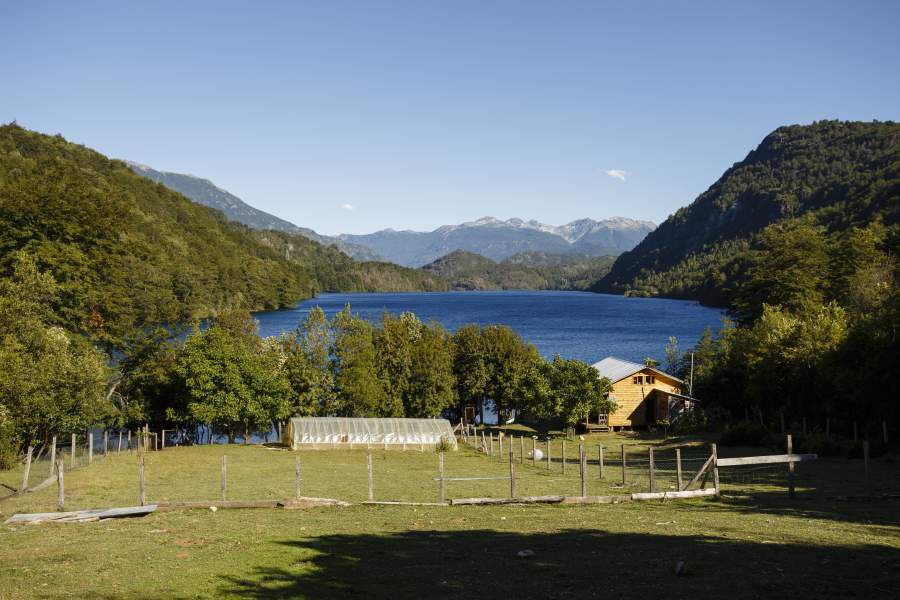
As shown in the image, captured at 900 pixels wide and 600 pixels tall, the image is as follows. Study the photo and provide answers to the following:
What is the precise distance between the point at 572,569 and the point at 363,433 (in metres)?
39.1

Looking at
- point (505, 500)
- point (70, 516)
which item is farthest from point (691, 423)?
point (70, 516)

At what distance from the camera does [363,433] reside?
5150cm

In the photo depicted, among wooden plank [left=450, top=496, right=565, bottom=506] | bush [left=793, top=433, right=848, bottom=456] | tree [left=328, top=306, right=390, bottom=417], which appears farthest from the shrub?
wooden plank [left=450, top=496, right=565, bottom=506]

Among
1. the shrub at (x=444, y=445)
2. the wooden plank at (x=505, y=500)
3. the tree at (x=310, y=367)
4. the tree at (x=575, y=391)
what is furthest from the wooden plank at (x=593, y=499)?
the tree at (x=310, y=367)

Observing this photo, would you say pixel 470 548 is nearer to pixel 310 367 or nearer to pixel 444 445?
pixel 444 445

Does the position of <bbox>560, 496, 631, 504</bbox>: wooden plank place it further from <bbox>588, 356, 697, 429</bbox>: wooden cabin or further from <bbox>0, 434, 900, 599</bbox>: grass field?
<bbox>588, 356, 697, 429</bbox>: wooden cabin

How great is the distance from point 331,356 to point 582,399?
902 inches

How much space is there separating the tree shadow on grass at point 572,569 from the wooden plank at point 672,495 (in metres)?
6.91

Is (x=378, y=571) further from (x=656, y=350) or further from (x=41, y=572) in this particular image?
(x=656, y=350)

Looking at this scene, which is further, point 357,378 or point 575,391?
point 357,378

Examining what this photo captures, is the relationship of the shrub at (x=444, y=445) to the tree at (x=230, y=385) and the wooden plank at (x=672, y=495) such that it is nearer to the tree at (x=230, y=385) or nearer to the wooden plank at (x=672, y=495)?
the tree at (x=230, y=385)

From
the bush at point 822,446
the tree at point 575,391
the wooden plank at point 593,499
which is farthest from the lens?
the tree at point 575,391

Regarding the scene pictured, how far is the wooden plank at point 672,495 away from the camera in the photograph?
77.9 feet

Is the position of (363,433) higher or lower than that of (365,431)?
lower
